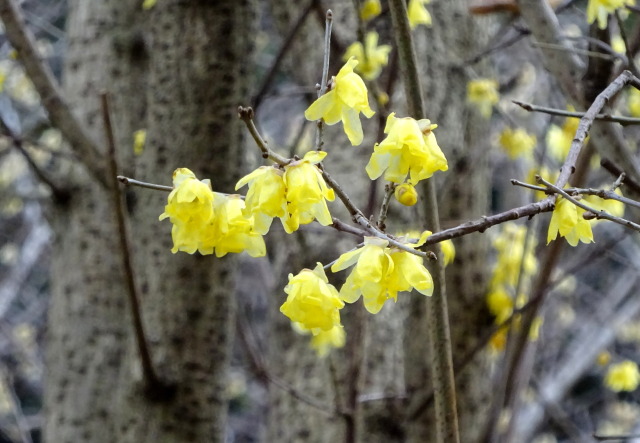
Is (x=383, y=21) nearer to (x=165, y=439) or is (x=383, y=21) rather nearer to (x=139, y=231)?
(x=139, y=231)

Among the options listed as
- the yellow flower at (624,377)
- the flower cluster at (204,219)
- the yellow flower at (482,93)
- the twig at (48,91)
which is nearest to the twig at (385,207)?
the flower cluster at (204,219)

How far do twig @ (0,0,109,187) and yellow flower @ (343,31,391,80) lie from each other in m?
0.56

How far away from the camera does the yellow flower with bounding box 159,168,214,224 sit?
2.92ft

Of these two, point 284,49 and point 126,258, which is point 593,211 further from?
point 284,49

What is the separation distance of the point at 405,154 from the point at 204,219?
0.85ft

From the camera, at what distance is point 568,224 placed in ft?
2.94

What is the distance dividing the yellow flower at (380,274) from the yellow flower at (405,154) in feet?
0.28

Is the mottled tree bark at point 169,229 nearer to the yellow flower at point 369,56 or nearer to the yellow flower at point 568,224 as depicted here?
the yellow flower at point 369,56

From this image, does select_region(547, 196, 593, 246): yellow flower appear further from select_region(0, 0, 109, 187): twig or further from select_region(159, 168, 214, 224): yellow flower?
select_region(0, 0, 109, 187): twig

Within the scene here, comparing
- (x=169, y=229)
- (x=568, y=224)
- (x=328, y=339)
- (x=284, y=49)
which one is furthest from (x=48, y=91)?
(x=568, y=224)

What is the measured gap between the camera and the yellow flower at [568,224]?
90 cm

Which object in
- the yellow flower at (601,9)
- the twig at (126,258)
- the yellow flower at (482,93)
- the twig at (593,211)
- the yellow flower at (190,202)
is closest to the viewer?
the twig at (593,211)

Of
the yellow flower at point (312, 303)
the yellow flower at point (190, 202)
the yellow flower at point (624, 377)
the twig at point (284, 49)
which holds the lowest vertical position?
the yellow flower at point (312, 303)

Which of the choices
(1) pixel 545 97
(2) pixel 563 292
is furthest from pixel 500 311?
(2) pixel 563 292
